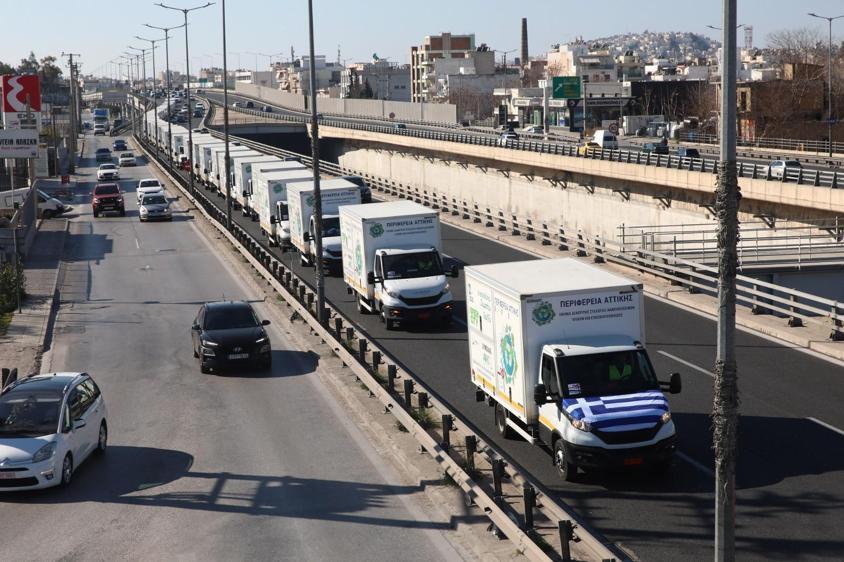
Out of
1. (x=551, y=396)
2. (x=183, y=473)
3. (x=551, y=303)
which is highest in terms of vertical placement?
(x=551, y=303)

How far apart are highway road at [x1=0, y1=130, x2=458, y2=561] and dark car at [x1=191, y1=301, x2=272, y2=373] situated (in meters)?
0.36

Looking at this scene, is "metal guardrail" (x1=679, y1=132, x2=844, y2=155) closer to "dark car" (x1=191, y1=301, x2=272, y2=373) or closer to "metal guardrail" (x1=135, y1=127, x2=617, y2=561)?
"metal guardrail" (x1=135, y1=127, x2=617, y2=561)

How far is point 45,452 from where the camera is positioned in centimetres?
1641

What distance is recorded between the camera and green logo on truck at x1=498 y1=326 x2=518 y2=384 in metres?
17.3

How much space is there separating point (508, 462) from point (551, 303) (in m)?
2.51

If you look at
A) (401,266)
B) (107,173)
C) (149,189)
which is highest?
(107,173)

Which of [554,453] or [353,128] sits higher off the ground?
[353,128]

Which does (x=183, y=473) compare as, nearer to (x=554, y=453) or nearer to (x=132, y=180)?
(x=554, y=453)

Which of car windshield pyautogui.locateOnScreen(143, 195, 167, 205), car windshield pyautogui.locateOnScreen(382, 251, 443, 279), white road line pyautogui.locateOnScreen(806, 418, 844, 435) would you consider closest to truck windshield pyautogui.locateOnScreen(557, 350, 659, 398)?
white road line pyautogui.locateOnScreen(806, 418, 844, 435)

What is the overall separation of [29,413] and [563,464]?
7993 mm

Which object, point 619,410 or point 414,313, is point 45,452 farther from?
point 414,313

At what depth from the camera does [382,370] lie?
23953 millimetres

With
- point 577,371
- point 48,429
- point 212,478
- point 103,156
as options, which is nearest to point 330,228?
point 212,478

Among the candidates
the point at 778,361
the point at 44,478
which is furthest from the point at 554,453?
the point at 778,361
